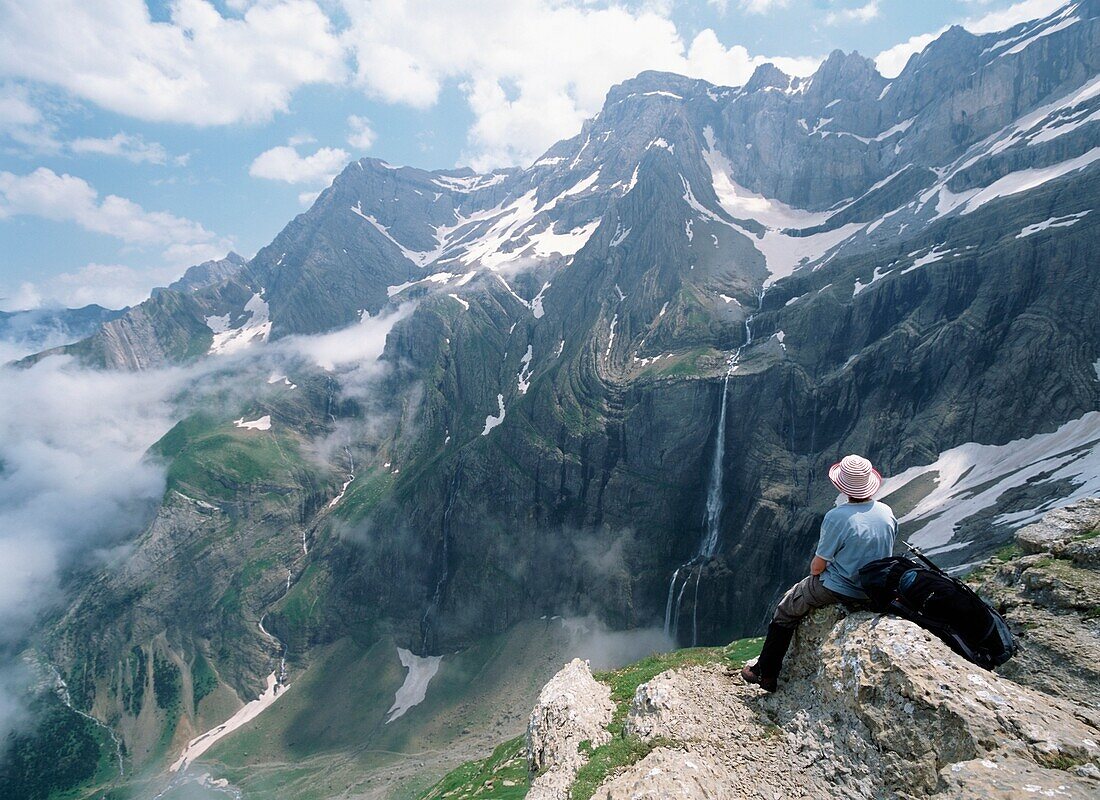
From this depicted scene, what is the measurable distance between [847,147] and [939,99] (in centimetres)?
2742

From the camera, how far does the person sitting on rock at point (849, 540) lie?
9.38m

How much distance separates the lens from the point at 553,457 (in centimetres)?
13975

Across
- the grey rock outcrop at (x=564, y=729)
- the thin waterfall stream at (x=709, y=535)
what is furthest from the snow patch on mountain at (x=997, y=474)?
the grey rock outcrop at (x=564, y=729)

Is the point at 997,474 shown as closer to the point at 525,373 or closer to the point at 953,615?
the point at 953,615

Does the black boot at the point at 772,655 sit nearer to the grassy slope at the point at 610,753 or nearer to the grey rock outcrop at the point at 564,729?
the grassy slope at the point at 610,753

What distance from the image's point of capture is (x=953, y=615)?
8.78m

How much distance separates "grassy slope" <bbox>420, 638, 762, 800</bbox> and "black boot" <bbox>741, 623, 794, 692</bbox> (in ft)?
11.5

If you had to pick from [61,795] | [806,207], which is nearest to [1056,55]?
[806,207]

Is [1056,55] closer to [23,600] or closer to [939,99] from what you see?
[939,99]

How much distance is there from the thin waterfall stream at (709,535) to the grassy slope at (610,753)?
66.6m

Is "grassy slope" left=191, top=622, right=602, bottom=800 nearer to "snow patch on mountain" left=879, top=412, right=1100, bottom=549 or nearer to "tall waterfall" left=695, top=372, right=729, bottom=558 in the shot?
"tall waterfall" left=695, top=372, right=729, bottom=558

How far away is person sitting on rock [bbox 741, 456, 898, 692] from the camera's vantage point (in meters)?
9.38

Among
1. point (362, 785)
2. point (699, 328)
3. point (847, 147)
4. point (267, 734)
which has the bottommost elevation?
point (267, 734)

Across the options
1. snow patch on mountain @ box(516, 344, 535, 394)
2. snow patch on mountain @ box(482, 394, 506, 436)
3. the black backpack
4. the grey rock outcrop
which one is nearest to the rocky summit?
the grey rock outcrop
